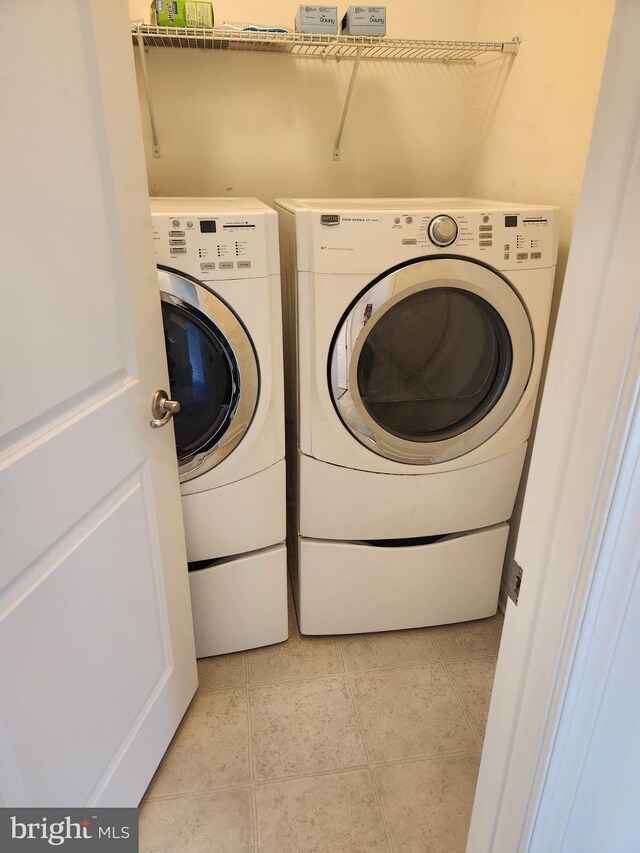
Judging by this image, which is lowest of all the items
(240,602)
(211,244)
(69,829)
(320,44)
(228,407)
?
(240,602)

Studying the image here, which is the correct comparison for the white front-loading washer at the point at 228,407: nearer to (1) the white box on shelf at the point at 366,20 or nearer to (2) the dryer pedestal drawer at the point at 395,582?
(2) the dryer pedestal drawer at the point at 395,582

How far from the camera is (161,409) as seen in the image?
1180 mm

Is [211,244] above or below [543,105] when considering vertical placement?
below

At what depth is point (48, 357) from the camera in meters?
0.84

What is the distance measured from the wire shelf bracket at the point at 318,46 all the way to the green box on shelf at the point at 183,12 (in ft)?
0.06

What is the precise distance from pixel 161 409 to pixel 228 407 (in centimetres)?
28

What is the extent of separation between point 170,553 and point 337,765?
708 millimetres

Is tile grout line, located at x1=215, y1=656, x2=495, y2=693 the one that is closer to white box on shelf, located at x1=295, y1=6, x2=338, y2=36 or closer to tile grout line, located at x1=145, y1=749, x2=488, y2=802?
tile grout line, located at x1=145, y1=749, x2=488, y2=802

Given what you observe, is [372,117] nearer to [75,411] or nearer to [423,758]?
[75,411]

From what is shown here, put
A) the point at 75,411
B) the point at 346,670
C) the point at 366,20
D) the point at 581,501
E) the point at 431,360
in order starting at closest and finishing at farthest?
the point at 581,501, the point at 75,411, the point at 431,360, the point at 366,20, the point at 346,670

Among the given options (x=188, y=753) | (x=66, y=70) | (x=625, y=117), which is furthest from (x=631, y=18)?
(x=188, y=753)

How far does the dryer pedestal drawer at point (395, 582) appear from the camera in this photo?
67.4 inches

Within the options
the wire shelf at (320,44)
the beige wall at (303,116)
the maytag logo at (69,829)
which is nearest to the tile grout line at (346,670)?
the maytag logo at (69,829)

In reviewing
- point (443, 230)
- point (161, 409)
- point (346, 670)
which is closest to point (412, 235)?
point (443, 230)
